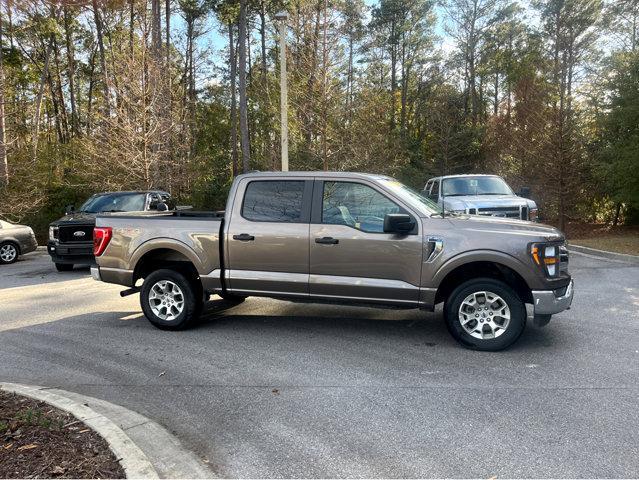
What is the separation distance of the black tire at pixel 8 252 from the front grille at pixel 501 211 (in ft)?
41.5

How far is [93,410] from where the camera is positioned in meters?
3.87

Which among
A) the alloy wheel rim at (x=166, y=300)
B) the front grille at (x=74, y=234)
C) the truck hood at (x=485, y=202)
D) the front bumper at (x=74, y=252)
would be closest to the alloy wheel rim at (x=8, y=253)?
the front bumper at (x=74, y=252)

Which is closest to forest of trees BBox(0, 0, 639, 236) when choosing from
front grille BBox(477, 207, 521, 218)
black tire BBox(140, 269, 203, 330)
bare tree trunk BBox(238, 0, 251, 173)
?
bare tree trunk BBox(238, 0, 251, 173)

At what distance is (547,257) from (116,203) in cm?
1061

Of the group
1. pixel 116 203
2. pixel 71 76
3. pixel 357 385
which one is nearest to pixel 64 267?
pixel 116 203

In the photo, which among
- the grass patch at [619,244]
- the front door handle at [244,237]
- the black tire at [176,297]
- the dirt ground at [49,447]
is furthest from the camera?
the grass patch at [619,244]

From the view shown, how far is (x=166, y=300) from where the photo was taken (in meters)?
6.50

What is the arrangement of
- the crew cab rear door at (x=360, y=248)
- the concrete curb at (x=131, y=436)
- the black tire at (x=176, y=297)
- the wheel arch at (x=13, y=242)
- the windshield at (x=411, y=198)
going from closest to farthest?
the concrete curb at (x=131, y=436)
the crew cab rear door at (x=360, y=248)
the windshield at (x=411, y=198)
the black tire at (x=176, y=297)
the wheel arch at (x=13, y=242)

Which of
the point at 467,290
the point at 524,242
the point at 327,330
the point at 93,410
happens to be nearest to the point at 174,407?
the point at 93,410

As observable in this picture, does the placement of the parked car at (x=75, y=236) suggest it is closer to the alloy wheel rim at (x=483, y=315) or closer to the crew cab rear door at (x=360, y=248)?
the crew cab rear door at (x=360, y=248)

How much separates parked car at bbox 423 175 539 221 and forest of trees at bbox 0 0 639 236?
6642 millimetres

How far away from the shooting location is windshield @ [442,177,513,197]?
12266 mm

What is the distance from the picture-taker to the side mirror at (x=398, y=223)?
5255 mm

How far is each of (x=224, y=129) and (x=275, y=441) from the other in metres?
35.8
